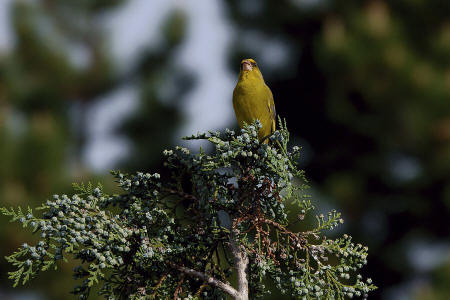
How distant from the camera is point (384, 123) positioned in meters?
6.38

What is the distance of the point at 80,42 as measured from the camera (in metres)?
7.88

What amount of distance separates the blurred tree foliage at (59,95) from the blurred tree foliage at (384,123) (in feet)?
7.19

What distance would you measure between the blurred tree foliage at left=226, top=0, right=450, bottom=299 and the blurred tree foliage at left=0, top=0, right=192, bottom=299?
2.19m

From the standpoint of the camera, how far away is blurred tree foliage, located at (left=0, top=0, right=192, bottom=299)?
571cm

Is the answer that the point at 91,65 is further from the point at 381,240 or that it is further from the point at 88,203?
the point at 88,203

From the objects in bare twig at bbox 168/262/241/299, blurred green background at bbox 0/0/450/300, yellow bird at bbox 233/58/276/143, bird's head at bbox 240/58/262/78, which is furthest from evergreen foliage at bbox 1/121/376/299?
blurred green background at bbox 0/0/450/300

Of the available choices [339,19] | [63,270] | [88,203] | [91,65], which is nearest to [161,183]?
[88,203]

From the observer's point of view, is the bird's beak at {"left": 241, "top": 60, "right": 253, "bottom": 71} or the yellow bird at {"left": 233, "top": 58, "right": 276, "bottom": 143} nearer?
the yellow bird at {"left": 233, "top": 58, "right": 276, "bottom": 143}

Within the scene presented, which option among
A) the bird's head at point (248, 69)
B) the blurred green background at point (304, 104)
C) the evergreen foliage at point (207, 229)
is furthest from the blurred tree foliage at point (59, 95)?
the evergreen foliage at point (207, 229)

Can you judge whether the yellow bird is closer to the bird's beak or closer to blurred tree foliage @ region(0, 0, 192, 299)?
the bird's beak

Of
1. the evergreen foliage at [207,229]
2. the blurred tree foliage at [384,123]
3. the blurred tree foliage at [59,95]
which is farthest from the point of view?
the blurred tree foliage at [384,123]

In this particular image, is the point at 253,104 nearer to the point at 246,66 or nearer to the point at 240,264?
the point at 246,66

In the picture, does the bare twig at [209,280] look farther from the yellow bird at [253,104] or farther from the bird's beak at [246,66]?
the bird's beak at [246,66]

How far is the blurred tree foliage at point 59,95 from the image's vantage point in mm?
5715
